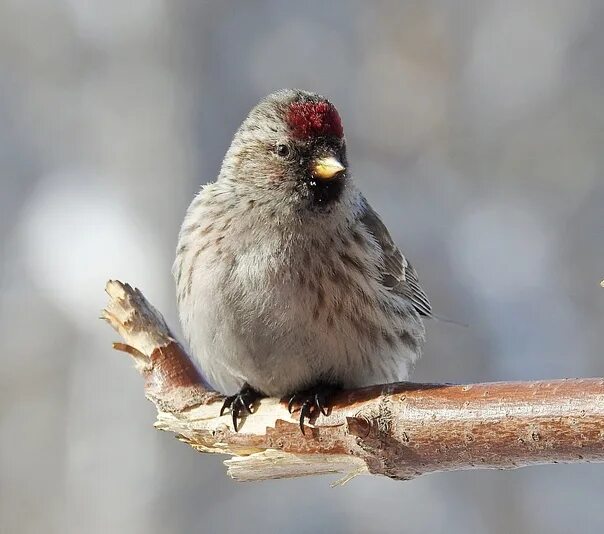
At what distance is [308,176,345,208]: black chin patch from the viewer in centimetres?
222

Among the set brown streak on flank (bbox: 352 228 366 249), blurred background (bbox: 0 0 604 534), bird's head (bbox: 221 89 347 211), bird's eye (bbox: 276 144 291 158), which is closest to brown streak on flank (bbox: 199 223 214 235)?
bird's head (bbox: 221 89 347 211)

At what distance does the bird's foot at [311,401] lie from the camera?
6.61 ft

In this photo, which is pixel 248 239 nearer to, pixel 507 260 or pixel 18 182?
pixel 507 260

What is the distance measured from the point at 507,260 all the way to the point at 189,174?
1637 millimetres

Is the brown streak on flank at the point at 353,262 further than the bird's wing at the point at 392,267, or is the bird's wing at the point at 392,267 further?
the bird's wing at the point at 392,267

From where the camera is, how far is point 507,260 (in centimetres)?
480

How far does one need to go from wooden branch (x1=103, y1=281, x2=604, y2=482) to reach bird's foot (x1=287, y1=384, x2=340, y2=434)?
0.07 ft

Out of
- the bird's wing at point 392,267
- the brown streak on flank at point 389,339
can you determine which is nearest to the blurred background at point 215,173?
the bird's wing at point 392,267

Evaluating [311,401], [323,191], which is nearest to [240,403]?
[311,401]

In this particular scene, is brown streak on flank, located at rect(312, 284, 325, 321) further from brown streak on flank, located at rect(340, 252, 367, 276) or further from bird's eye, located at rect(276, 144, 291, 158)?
bird's eye, located at rect(276, 144, 291, 158)

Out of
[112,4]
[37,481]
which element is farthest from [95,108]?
[37,481]

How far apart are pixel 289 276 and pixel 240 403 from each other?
1.00ft

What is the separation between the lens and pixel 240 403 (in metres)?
2.19

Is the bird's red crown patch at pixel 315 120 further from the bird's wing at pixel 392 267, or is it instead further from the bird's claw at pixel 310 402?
the bird's claw at pixel 310 402
